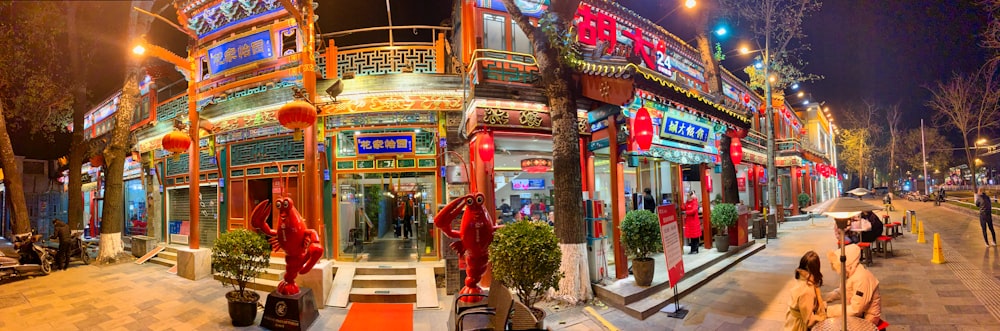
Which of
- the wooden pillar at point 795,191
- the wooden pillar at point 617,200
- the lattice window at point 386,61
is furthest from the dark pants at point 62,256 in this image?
the wooden pillar at point 795,191

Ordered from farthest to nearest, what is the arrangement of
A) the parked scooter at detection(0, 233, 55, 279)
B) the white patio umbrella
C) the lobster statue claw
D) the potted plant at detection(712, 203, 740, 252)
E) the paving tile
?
1. the potted plant at detection(712, 203, 740, 252)
2. the parked scooter at detection(0, 233, 55, 279)
3. the lobster statue claw
4. the paving tile
5. the white patio umbrella

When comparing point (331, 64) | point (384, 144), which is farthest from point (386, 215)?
point (331, 64)

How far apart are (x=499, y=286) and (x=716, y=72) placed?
1337cm

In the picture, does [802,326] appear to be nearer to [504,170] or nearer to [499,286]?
[499,286]

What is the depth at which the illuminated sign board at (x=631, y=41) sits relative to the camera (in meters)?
11.2

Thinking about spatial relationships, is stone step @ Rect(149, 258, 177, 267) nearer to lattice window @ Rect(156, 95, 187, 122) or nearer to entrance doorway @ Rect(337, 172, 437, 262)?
lattice window @ Rect(156, 95, 187, 122)

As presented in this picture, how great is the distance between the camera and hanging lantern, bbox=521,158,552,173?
10844mm

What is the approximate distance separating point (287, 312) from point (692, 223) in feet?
30.7

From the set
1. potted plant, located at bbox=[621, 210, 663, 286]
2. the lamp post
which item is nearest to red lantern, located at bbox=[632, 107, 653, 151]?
potted plant, located at bbox=[621, 210, 663, 286]

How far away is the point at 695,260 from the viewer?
9914mm

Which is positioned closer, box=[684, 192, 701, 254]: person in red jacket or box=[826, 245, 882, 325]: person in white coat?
box=[826, 245, 882, 325]: person in white coat

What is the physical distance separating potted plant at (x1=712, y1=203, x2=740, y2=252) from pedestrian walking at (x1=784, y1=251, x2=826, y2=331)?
698cm

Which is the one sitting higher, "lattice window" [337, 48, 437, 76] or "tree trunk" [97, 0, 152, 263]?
"lattice window" [337, 48, 437, 76]

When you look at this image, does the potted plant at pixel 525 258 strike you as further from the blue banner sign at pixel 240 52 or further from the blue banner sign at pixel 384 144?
the blue banner sign at pixel 240 52
